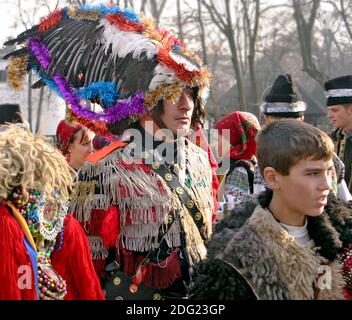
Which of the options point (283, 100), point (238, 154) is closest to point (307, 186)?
point (283, 100)

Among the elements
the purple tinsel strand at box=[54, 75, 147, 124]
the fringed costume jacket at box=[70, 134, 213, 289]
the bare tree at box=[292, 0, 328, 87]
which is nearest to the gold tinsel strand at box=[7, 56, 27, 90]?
the purple tinsel strand at box=[54, 75, 147, 124]

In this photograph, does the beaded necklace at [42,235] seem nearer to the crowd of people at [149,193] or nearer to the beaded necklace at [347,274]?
the crowd of people at [149,193]

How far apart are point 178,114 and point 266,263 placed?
121cm

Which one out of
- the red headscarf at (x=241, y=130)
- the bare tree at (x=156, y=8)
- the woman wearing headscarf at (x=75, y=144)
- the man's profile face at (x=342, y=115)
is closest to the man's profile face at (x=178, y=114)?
the red headscarf at (x=241, y=130)

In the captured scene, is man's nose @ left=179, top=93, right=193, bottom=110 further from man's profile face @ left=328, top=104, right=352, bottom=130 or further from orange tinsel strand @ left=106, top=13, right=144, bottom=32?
man's profile face @ left=328, top=104, right=352, bottom=130

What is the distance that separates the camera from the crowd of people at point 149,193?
2.46 metres

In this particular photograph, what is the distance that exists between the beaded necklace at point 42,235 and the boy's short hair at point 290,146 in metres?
0.98

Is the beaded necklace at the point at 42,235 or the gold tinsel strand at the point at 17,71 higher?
the gold tinsel strand at the point at 17,71

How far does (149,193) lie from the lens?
3.26 metres
